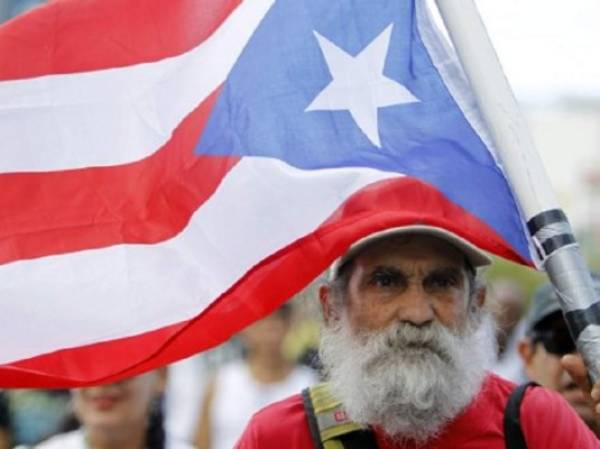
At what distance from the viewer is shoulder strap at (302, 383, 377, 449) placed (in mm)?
4902

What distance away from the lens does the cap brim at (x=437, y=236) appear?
4801mm

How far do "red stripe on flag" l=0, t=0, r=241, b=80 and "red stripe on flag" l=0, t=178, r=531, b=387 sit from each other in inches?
24.9

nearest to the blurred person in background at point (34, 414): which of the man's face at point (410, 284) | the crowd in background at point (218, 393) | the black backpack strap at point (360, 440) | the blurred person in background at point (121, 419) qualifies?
the crowd in background at point (218, 393)

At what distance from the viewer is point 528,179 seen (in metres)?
4.48

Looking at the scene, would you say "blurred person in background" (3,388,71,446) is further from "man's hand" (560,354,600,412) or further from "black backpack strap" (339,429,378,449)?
"man's hand" (560,354,600,412)

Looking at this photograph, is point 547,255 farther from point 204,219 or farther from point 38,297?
point 38,297

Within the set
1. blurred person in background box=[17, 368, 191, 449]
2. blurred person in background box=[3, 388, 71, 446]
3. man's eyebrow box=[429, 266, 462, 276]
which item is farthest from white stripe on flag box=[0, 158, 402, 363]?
blurred person in background box=[3, 388, 71, 446]

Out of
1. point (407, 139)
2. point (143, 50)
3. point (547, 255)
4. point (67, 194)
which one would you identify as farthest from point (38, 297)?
point (547, 255)

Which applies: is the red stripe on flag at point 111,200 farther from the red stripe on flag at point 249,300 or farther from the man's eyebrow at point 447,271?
the man's eyebrow at point 447,271

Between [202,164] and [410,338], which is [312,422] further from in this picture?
[202,164]

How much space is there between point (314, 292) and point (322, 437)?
20.0 inches

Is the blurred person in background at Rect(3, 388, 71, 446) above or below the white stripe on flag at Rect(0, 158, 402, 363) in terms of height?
above

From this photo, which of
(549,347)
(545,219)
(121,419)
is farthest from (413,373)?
(121,419)

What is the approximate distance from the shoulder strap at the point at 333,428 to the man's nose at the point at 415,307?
32 cm
